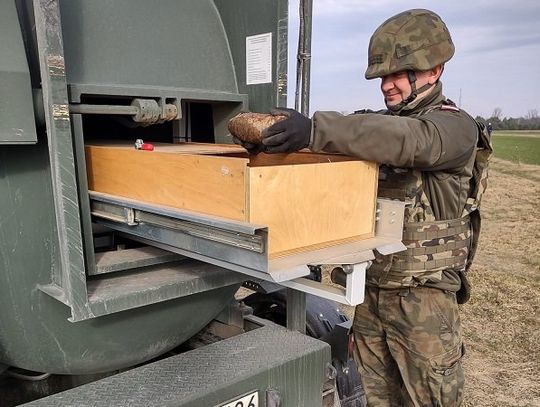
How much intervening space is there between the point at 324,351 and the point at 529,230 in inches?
342

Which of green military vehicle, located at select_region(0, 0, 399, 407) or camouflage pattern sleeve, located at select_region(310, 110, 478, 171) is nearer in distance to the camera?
green military vehicle, located at select_region(0, 0, 399, 407)

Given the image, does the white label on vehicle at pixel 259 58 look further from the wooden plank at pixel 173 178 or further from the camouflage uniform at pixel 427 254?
the wooden plank at pixel 173 178

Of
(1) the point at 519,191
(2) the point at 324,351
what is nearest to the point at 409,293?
(2) the point at 324,351

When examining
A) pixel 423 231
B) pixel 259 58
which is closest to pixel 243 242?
pixel 259 58

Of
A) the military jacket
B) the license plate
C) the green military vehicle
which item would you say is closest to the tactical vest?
the military jacket

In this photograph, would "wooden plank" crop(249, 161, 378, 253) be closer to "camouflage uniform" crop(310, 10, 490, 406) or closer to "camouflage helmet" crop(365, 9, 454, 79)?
"camouflage uniform" crop(310, 10, 490, 406)

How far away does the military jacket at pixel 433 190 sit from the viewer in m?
1.82

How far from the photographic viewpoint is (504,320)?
16.3 ft

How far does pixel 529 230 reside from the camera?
9.30 metres

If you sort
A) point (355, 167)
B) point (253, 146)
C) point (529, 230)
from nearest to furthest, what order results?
point (355, 167)
point (253, 146)
point (529, 230)

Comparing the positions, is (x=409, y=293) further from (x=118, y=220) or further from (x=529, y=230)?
(x=529, y=230)

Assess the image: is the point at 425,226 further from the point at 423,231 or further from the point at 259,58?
the point at 259,58

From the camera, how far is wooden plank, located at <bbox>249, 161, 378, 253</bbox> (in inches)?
48.6

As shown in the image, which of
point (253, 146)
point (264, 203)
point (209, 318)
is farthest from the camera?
point (209, 318)
